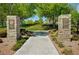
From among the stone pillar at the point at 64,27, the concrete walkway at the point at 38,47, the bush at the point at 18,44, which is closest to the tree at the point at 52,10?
the stone pillar at the point at 64,27

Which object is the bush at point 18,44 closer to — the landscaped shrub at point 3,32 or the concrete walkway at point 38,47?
the concrete walkway at point 38,47

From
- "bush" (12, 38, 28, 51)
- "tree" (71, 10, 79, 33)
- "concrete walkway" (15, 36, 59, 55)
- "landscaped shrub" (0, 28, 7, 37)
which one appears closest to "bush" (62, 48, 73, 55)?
"concrete walkway" (15, 36, 59, 55)

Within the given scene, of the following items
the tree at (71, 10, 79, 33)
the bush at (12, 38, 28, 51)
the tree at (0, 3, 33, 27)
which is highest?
the tree at (0, 3, 33, 27)

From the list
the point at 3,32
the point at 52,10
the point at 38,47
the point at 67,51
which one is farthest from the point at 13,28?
the point at 67,51

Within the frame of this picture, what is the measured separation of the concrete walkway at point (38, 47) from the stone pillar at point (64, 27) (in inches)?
6.4

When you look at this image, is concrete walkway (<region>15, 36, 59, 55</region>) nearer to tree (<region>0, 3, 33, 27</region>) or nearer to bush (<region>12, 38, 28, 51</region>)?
bush (<region>12, 38, 28, 51</region>)

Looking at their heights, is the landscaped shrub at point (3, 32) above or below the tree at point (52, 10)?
below

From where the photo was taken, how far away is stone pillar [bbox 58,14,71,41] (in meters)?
3.70

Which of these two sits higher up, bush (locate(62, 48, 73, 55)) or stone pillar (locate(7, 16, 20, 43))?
stone pillar (locate(7, 16, 20, 43))

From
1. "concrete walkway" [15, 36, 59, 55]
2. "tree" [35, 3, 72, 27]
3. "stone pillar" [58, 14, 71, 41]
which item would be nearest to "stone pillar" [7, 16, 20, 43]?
"concrete walkway" [15, 36, 59, 55]

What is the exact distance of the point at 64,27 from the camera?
3719 mm

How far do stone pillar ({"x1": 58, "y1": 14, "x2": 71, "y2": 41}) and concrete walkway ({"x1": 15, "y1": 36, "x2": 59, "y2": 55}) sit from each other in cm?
16

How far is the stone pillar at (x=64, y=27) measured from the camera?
12.1 feet
